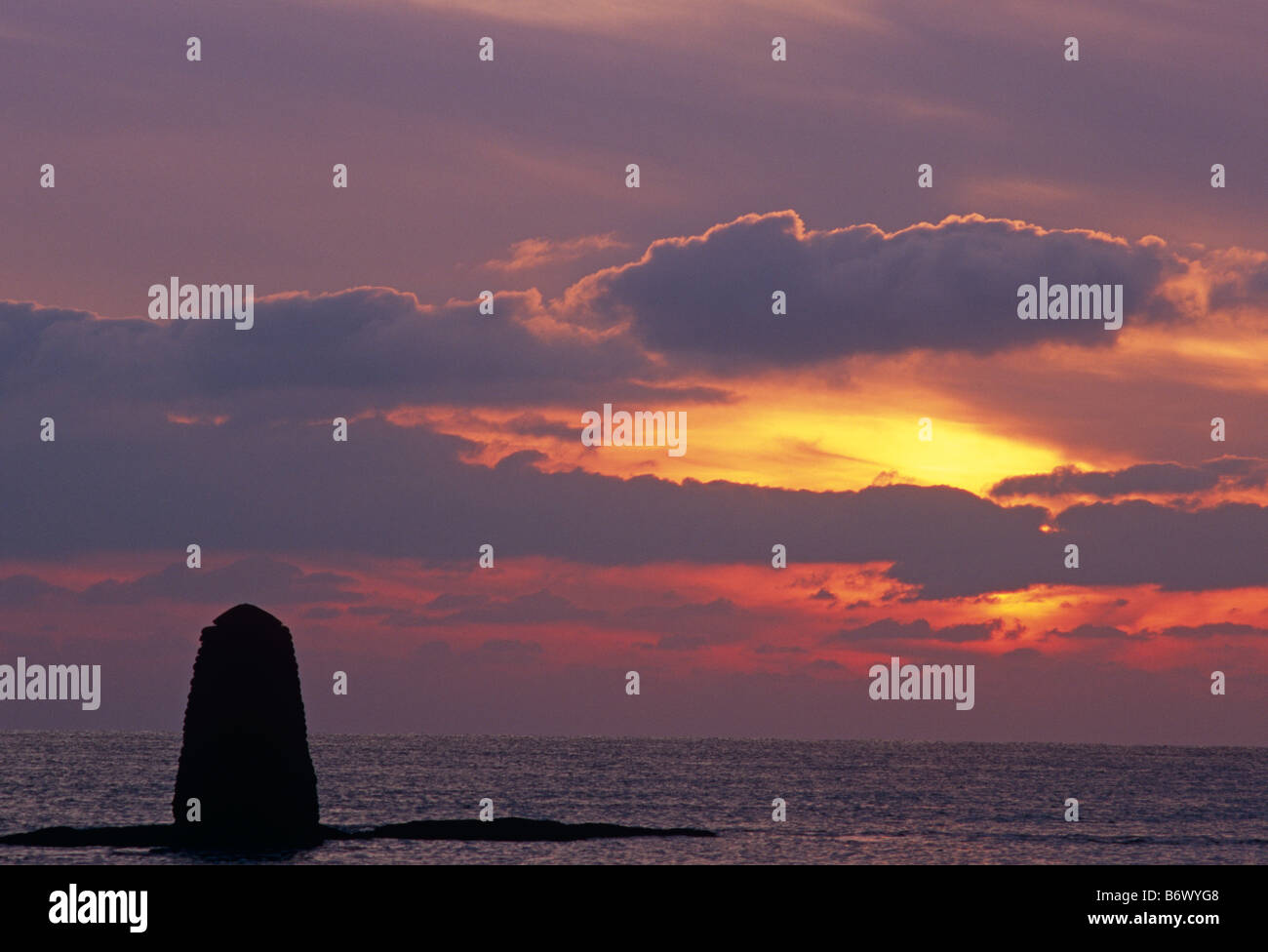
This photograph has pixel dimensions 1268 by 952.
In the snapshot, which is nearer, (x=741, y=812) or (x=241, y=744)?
(x=241, y=744)

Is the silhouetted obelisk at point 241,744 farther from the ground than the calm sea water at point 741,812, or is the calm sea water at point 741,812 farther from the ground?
the silhouetted obelisk at point 241,744

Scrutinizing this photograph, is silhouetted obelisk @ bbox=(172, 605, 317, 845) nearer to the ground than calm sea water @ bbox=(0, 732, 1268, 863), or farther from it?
farther from it

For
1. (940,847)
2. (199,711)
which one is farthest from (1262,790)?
(199,711)

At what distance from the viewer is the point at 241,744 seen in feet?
266

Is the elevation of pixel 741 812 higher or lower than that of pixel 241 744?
lower

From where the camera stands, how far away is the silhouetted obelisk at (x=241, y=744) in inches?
3177

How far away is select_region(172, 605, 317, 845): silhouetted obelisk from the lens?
8069cm
